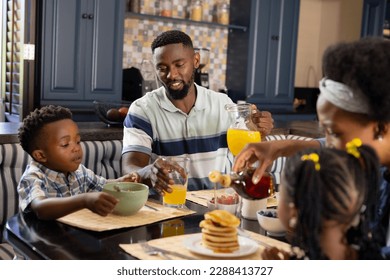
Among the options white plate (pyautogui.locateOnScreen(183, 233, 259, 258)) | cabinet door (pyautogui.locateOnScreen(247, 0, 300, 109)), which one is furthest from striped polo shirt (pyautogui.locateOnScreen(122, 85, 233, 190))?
cabinet door (pyautogui.locateOnScreen(247, 0, 300, 109))

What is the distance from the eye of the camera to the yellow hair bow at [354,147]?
2.52 ft

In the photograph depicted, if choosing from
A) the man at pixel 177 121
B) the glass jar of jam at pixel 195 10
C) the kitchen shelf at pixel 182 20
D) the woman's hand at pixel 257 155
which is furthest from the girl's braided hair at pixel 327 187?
the glass jar of jam at pixel 195 10

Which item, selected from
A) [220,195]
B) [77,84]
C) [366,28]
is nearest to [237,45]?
[366,28]

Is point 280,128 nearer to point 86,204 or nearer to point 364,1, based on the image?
point 86,204

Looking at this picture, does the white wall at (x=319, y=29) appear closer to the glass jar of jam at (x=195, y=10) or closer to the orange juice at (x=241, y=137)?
the glass jar of jam at (x=195, y=10)

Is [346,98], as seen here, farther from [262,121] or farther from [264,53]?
[264,53]

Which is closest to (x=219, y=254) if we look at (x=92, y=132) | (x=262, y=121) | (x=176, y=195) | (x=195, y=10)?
(x=176, y=195)

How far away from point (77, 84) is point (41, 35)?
1.22 ft

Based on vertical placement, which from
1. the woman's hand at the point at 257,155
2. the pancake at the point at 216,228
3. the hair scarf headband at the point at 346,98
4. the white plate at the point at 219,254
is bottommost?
the white plate at the point at 219,254

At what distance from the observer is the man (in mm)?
1840

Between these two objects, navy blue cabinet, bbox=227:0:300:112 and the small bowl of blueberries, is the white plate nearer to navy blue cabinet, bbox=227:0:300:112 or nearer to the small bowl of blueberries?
the small bowl of blueberries

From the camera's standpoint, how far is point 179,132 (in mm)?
1906

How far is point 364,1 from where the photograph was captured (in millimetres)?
4695

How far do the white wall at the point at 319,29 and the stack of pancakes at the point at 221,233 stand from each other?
13.5 feet
